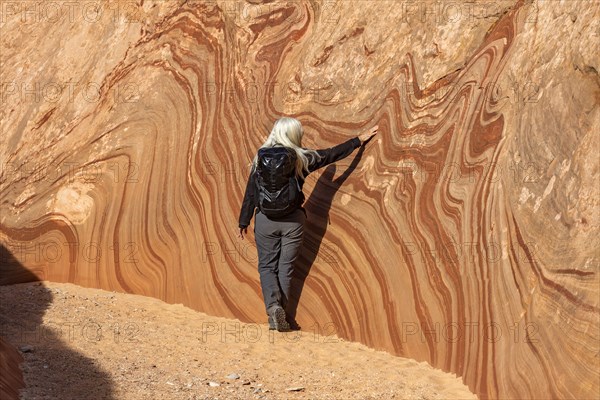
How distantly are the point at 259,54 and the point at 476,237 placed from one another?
3.13 m

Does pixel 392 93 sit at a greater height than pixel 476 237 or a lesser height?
greater

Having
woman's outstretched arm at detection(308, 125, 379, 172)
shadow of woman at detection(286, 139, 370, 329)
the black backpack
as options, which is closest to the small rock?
the black backpack

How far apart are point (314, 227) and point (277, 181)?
0.75 metres

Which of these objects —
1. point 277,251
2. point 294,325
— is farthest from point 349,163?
point 294,325

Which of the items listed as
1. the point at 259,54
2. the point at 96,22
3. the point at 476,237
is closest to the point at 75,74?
the point at 96,22

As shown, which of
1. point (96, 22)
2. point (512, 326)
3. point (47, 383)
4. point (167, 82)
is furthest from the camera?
point (96, 22)

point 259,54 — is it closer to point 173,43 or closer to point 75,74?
→ point 173,43

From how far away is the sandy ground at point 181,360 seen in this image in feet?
18.8

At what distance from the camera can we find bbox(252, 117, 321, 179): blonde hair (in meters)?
7.11

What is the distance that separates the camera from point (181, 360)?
6.39 meters

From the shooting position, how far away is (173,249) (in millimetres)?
8258

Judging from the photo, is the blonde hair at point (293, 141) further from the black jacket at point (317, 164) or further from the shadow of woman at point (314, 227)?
the shadow of woman at point (314, 227)

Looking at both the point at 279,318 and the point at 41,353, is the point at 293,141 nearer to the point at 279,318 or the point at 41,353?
the point at 279,318

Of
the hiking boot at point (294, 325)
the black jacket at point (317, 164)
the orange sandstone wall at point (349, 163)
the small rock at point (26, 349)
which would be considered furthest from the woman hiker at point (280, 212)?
the small rock at point (26, 349)
